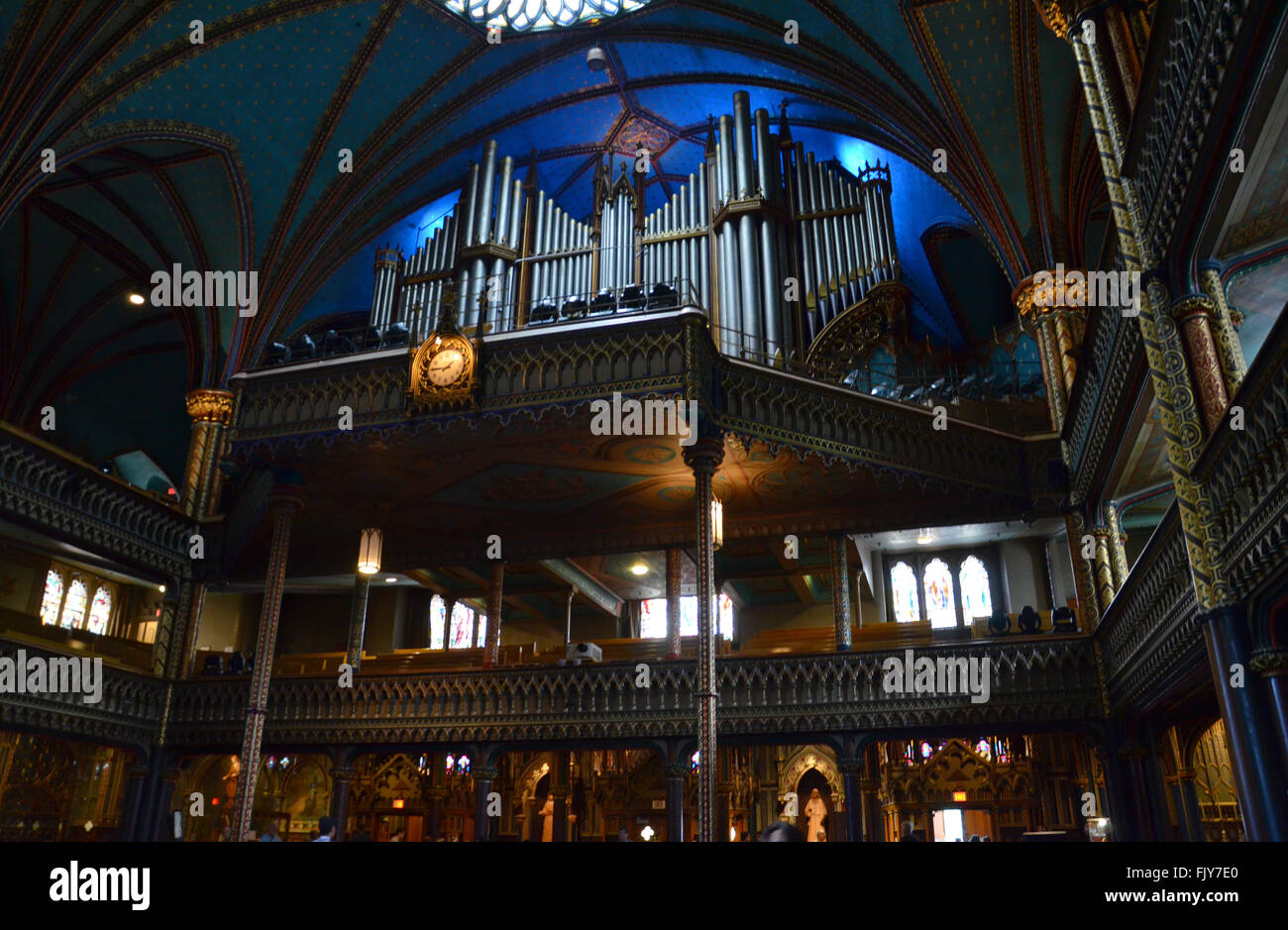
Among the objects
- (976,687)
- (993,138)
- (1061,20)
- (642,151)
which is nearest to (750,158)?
(642,151)

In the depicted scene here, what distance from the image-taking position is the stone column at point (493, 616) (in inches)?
650

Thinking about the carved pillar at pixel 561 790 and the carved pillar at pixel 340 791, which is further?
the carved pillar at pixel 561 790

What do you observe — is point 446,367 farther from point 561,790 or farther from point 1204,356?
point 1204,356

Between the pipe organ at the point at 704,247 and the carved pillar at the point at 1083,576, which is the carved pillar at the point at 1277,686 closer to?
the carved pillar at the point at 1083,576

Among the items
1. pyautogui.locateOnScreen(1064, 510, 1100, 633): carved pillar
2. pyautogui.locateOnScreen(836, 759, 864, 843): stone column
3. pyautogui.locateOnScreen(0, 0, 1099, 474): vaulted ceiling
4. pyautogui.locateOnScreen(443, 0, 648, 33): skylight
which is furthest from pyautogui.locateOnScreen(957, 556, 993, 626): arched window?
pyautogui.locateOnScreen(443, 0, 648, 33): skylight

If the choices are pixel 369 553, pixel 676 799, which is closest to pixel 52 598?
pixel 369 553

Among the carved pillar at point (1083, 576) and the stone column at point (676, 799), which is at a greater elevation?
the carved pillar at point (1083, 576)

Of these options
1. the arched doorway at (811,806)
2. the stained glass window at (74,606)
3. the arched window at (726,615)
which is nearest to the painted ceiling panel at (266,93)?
the stained glass window at (74,606)

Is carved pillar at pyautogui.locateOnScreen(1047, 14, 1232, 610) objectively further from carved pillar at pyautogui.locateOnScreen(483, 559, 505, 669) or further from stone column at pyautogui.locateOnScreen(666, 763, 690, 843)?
carved pillar at pyautogui.locateOnScreen(483, 559, 505, 669)

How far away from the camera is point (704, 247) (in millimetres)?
20641

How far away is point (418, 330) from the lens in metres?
20.4

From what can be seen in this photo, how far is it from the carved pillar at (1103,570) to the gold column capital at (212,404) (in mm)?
16569

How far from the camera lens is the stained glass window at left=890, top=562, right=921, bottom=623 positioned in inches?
804
